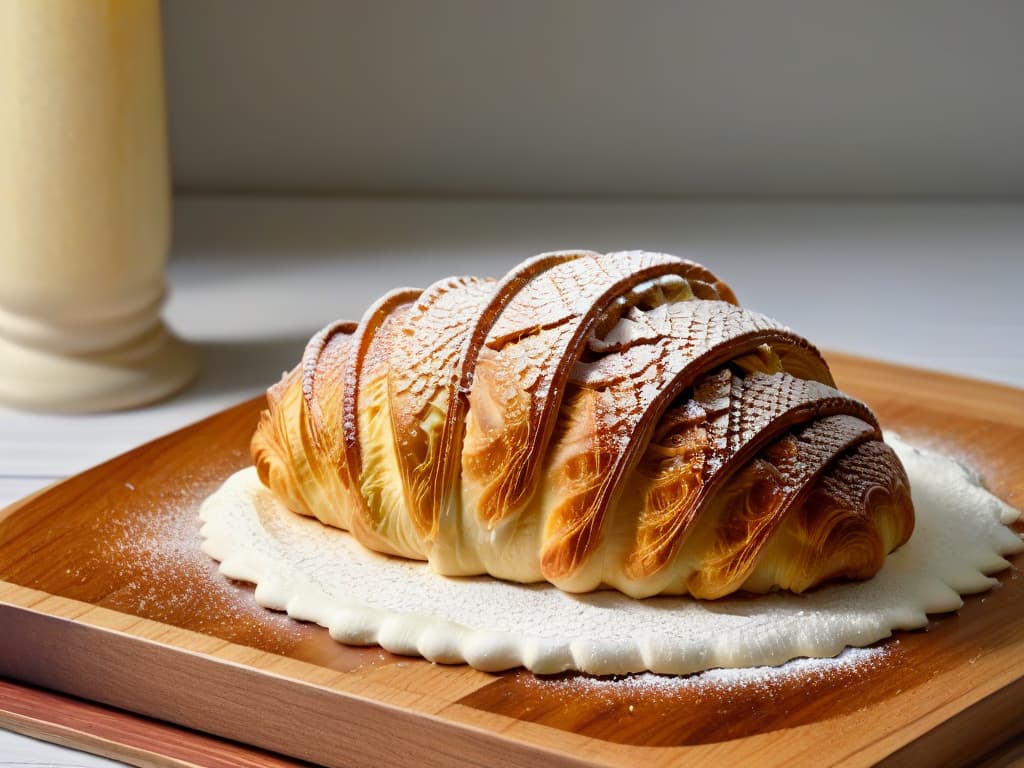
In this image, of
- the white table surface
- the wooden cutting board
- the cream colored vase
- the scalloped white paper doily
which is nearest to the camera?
the wooden cutting board

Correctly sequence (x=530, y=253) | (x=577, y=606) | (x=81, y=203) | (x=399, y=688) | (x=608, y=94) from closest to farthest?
(x=399, y=688) < (x=577, y=606) < (x=81, y=203) < (x=530, y=253) < (x=608, y=94)

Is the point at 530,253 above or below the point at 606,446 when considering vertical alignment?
→ below

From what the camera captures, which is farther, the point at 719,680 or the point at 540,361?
the point at 540,361

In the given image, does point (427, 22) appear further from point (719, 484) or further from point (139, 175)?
point (719, 484)

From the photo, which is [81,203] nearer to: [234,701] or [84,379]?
[84,379]

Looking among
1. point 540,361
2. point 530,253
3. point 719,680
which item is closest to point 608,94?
point 530,253

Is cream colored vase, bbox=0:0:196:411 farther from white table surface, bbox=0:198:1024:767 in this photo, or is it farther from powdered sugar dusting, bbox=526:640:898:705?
powdered sugar dusting, bbox=526:640:898:705

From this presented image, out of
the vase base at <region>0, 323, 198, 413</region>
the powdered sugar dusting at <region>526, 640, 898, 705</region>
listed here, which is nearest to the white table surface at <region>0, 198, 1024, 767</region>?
the vase base at <region>0, 323, 198, 413</region>
